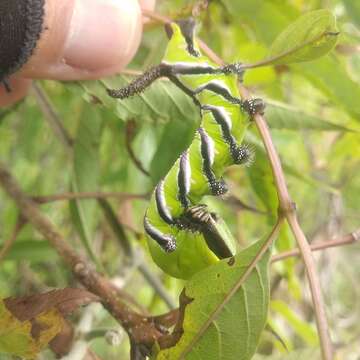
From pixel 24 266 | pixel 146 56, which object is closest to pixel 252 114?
Answer: pixel 146 56

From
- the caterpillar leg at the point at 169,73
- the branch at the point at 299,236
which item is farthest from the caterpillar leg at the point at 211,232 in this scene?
the caterpillar leg at the point at 169,73

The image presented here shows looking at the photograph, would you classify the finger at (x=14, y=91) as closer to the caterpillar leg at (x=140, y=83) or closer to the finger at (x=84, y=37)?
the finger at (x=84, y=37)

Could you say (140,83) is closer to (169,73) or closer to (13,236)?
(169,73)

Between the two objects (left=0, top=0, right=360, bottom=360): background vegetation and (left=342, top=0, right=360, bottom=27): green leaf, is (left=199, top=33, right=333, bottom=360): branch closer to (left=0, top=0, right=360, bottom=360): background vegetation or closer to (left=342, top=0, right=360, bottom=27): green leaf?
(left=0, top=0, right=360, bottom=360): background vegetation

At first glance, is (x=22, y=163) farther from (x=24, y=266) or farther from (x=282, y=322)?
(x=282, y=322)

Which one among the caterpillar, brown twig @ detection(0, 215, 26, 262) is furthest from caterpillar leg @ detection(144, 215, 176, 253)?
brown twig @ detection(0, 215, 26, 262)

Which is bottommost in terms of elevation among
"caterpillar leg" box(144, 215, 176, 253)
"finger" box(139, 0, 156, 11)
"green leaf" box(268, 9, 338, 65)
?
"caterpillar leg" box(144, 215, 176, 253)
